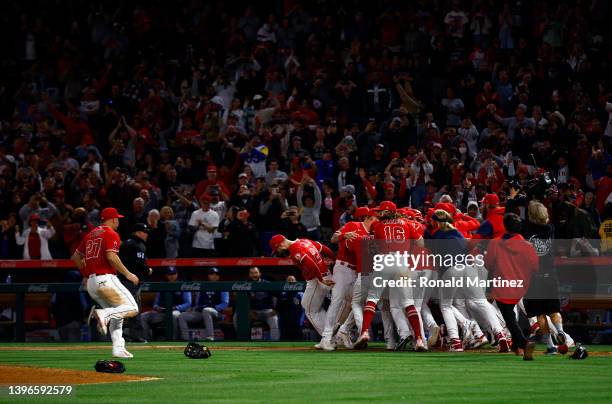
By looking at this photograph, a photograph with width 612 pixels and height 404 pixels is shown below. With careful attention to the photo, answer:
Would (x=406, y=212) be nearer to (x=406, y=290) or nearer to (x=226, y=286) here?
(x=406, y=290)

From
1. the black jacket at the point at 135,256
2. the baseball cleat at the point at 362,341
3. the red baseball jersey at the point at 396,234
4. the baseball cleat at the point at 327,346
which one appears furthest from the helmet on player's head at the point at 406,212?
the black jacket at the point at 135,256

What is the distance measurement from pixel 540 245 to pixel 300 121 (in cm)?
878

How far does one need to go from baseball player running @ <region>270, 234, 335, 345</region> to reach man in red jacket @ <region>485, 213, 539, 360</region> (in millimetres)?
3005

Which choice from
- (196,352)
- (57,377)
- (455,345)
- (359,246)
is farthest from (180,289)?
(57,377)

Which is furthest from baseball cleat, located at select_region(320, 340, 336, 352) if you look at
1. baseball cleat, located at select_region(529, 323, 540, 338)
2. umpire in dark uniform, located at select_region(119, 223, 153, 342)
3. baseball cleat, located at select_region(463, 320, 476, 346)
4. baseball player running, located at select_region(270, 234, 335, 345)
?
umpire in dark uniform, located at select_region(119, 223, 153, 342)

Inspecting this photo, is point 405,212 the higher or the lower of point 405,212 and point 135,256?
the higher

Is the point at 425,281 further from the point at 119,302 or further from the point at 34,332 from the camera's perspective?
the point at 34,332

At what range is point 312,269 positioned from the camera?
16281 mm

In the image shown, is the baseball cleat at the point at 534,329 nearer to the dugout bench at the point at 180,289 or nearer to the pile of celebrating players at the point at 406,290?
the pile of celebrating players at the point at 406,290

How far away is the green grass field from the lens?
31.0 ft

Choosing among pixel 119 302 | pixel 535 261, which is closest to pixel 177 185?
pixel 119 302

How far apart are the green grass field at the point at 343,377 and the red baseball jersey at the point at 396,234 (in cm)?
141

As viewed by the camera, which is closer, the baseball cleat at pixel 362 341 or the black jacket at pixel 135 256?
the baseball cleat at pixel 362 341

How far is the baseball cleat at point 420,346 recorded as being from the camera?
15.4m
